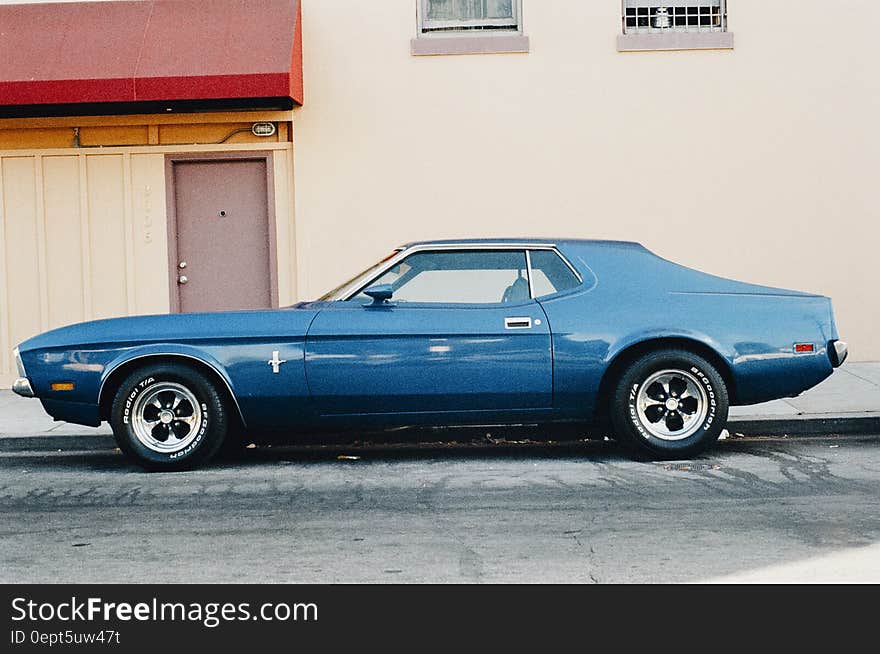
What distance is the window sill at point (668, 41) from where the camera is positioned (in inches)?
510

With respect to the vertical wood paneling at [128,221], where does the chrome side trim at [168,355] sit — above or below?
below

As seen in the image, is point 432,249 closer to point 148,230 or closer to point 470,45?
point 470,45

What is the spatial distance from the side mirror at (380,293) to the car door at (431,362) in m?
0.08

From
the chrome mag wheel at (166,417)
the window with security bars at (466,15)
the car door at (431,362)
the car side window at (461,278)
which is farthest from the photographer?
the window with security bars at (466,15)

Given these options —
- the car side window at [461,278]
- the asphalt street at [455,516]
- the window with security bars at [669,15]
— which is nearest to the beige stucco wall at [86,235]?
the window with security bars at [669,15]

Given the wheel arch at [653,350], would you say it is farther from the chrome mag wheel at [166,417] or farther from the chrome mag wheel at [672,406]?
the chrome mag wheel at [166,417]

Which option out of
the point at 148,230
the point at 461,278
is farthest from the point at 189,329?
the point at 148,230

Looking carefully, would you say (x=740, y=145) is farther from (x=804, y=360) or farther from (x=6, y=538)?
(x=6, y=538)

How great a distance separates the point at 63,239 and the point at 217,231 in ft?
5.33

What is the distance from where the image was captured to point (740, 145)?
515 inches

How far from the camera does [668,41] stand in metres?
13.0

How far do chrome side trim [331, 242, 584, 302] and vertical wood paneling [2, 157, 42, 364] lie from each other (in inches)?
236

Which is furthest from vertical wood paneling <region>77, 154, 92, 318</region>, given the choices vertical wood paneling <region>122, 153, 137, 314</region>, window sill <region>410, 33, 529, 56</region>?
window sill <region>410, 33, 529, 56</region>

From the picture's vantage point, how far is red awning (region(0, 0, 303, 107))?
11.8 metres
